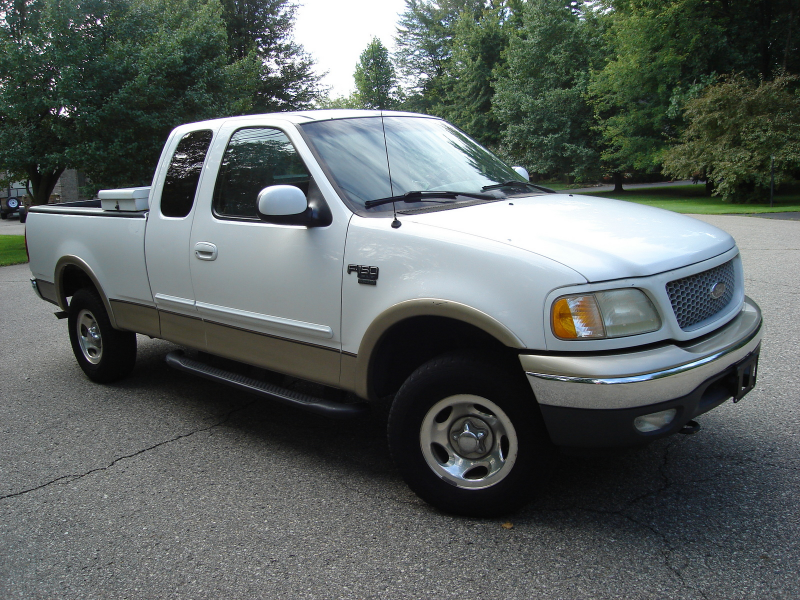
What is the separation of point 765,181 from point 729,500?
24.2 meters

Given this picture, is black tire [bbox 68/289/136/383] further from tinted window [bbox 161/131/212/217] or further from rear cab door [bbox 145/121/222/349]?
tinted window [bbox 161/131/212/217]

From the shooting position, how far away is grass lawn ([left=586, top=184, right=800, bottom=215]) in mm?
21938

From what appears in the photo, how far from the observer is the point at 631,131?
3159cm

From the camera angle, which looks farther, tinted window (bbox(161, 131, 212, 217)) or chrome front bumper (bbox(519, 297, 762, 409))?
tinted window (bbox(161, 131, 212, 217))

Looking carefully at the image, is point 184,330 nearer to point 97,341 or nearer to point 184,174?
point 184,174

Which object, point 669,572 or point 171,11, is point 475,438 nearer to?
point 669,572

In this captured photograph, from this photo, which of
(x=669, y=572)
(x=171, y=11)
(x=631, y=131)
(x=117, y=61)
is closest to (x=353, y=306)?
(x=669, y=572)

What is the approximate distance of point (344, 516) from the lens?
3.28m

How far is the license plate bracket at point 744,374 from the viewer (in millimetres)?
3070

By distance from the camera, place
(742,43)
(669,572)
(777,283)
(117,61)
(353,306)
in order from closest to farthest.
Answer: (669,572) < (353,306) < (777,283) < (117,61) < (742,43)

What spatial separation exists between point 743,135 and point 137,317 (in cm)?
2521

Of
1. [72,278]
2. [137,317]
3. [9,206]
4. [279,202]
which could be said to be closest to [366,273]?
[279,202]

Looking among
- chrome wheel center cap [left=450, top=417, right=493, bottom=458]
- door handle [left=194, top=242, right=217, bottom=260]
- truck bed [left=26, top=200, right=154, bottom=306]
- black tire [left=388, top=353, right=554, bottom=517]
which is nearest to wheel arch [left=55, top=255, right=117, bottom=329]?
truck bed [left=26, top=200, right=154, bottom=306]

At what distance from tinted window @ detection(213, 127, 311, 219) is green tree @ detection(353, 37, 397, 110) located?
54.2 m
